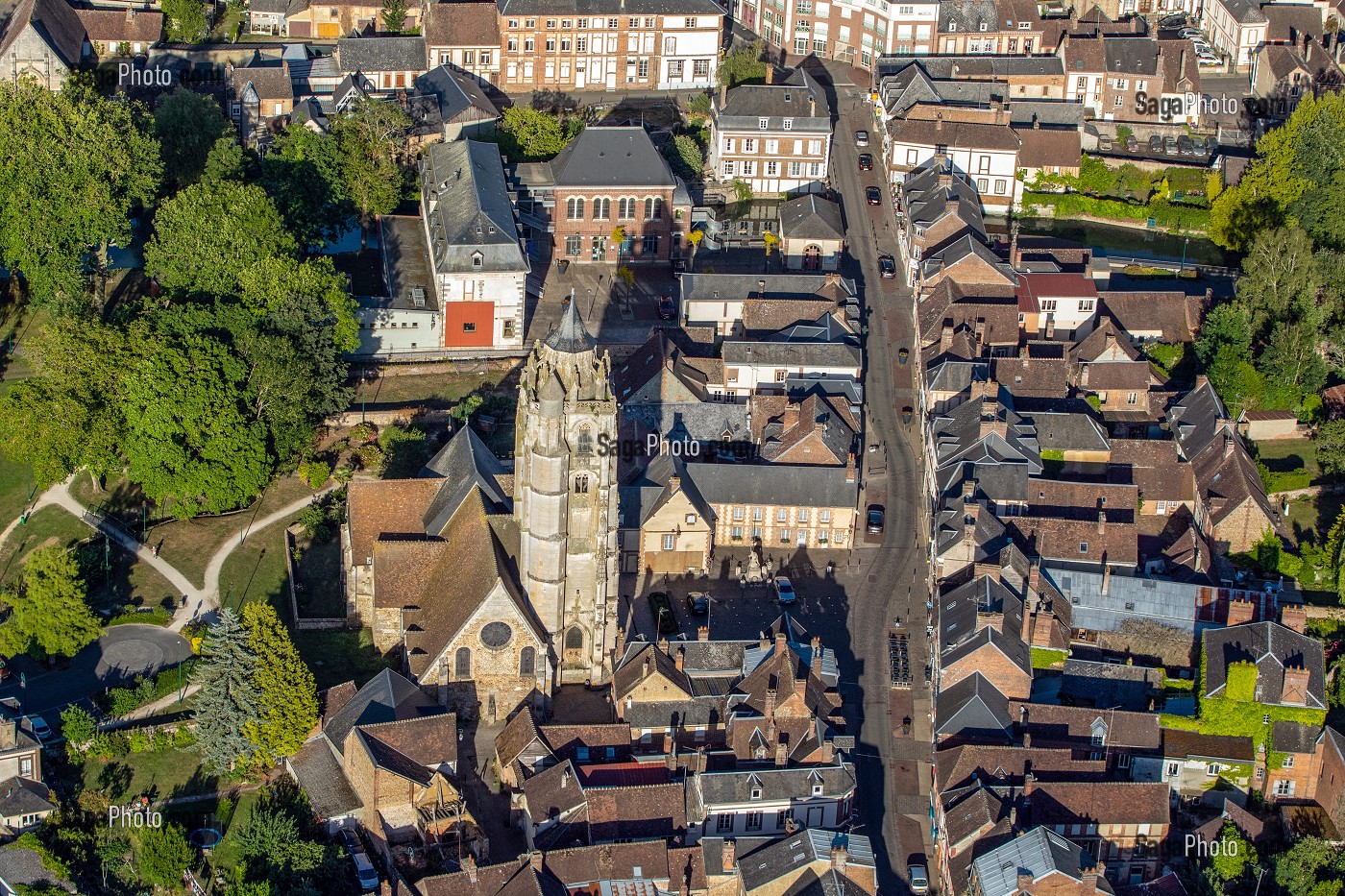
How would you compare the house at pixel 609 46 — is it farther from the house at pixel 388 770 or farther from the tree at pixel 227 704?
the house at pixel 388 770

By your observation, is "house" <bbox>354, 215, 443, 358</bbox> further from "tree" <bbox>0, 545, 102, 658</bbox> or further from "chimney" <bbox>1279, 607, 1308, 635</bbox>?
"chimney" <bbox>1279, 607, 1308, 635</bbox>

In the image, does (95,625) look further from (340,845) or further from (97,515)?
(340,845)

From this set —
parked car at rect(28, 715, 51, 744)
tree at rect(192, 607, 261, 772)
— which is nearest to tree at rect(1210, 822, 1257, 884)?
tree at rect(192, 607, 261, 772)

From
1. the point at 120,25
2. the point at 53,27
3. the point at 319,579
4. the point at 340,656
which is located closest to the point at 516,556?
the point at 340,656

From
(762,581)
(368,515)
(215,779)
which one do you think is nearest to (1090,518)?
(762,581)

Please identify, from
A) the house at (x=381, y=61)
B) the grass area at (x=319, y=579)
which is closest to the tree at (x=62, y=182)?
the grass area at (x=319, y=579)

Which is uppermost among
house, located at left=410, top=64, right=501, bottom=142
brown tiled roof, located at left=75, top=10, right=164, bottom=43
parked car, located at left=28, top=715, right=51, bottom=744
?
brown tiled roof, located at left=75, top=10, right=164, bottom=43
